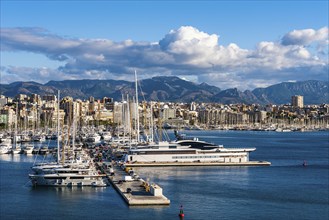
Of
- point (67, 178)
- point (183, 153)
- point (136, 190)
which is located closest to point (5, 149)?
point (183, 153)

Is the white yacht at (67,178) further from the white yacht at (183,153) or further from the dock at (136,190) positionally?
the white yacht at (183,153)

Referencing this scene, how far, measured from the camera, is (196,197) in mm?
35531

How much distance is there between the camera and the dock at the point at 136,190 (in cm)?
3183

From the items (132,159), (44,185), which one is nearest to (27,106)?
(132,159)

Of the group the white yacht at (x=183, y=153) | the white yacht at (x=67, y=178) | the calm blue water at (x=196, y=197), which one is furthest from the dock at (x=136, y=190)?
the white yacht at (x=183, y=153)

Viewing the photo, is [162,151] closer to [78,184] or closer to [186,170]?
[186,170]

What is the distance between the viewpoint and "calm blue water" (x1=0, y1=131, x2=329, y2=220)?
99.9ft

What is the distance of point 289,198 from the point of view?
36.2 metres

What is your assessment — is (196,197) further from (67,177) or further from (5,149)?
(5,149)

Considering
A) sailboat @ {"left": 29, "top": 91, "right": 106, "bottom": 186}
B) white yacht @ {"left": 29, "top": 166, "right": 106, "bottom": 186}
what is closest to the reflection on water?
sailboat @ {"left": 29, "top": 91, "right": 106, "bottom": 186}

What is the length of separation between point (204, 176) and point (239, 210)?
1437cm

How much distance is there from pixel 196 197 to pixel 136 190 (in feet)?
11.6

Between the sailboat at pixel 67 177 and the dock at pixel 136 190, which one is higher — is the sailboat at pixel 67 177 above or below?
above

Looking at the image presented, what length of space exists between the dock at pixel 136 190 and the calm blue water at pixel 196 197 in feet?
1.52
